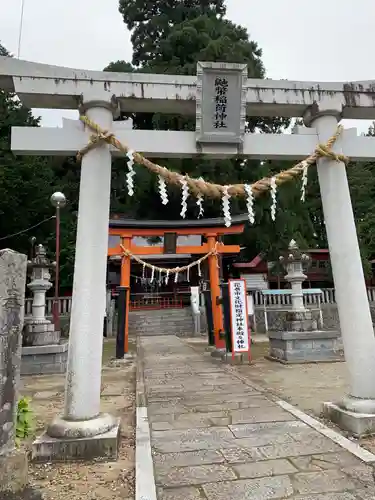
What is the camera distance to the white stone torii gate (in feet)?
13.2

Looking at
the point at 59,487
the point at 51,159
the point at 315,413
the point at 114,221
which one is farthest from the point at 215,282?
the point at 51,159

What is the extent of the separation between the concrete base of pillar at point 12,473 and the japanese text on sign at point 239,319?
7274 millimetres

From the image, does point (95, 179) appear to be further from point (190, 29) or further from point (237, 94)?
point (190, 29)

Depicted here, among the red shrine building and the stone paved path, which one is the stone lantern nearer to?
the stone paved path

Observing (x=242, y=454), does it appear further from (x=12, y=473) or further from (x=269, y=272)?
(x=269, y=272)

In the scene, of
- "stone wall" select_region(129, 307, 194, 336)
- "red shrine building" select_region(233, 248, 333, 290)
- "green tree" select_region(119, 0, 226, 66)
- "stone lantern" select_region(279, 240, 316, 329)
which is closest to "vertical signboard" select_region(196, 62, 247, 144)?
"stone lantern" select_region(279, 240, 316, 329)

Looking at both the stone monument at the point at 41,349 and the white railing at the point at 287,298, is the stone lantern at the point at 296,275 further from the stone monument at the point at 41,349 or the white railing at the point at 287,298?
the white railing at the point at 287,298

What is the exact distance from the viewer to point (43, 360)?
9258 millimetres

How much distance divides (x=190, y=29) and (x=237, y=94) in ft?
67.0

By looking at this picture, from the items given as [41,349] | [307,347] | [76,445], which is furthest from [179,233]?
[76,445]

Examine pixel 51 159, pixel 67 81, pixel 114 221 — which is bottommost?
pixel 67 81

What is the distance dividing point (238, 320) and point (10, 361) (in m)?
7.33

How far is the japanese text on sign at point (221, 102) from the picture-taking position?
4.62 m

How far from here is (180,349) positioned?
1312 cm
